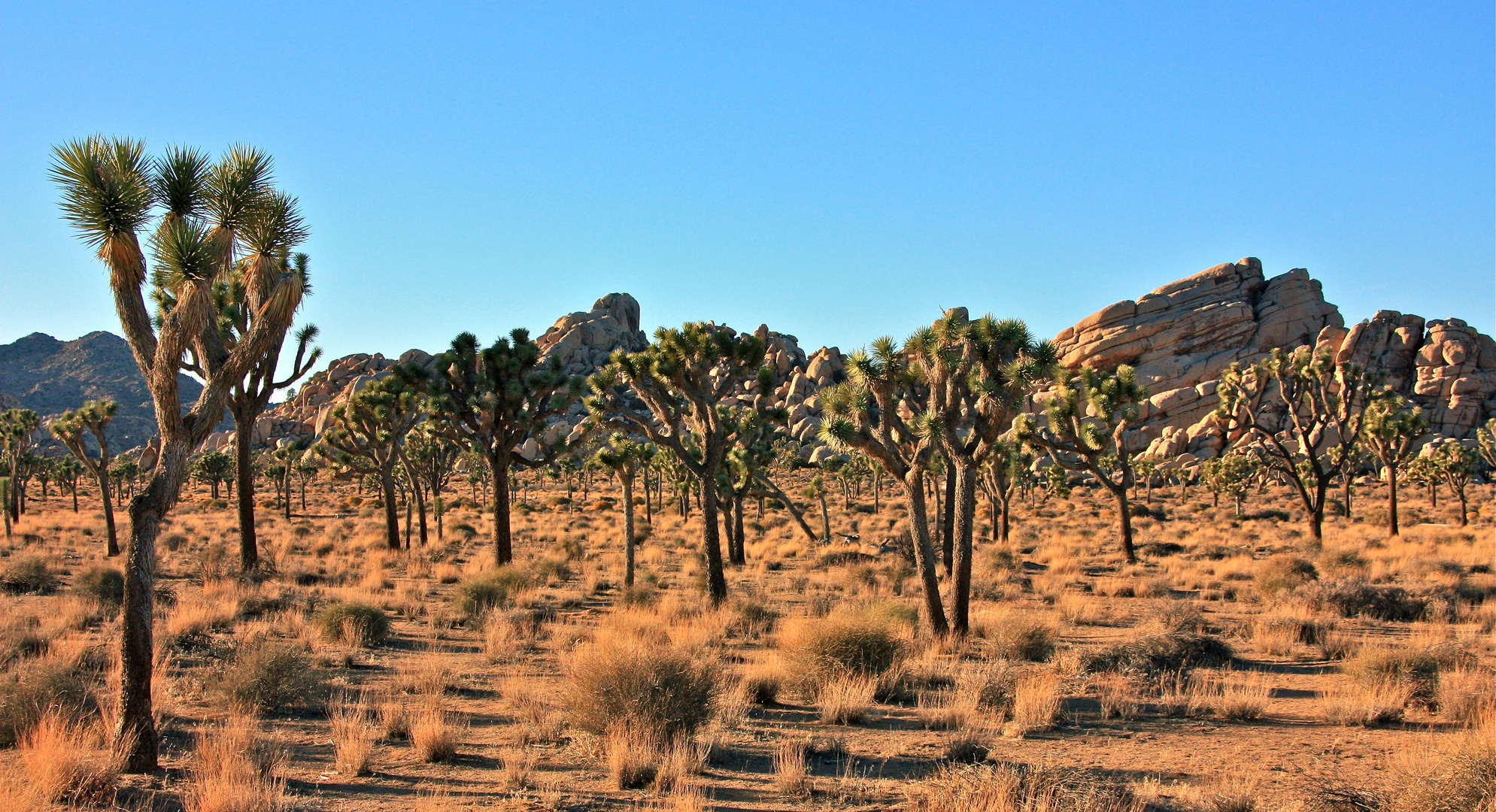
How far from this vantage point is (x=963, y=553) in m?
12.0

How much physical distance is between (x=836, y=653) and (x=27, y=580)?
16.8 m

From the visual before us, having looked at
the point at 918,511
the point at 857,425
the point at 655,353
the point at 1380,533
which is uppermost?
the point at 655,353

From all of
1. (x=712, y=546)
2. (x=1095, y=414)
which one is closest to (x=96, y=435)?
(x=712, y=546)

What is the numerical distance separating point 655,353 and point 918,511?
6.10 m

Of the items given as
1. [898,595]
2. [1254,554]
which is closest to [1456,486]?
[1254,554]

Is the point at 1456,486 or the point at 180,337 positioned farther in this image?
the point at 1456,486

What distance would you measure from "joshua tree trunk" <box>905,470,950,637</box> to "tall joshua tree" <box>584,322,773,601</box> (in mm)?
4632

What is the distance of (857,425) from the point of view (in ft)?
39.1

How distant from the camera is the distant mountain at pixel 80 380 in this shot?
121m

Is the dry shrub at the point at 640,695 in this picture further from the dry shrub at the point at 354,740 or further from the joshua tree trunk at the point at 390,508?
the joshua tree trunk at the point at 390,508

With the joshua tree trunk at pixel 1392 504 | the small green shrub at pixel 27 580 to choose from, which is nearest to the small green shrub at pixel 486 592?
the small green shrub at pixel 27 580

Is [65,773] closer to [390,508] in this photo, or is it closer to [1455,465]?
[390,508]

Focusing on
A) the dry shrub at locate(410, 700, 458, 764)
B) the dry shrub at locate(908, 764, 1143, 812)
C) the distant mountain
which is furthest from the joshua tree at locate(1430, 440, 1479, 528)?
the distant mountain

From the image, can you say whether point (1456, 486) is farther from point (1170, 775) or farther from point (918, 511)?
point (1170, 775)
